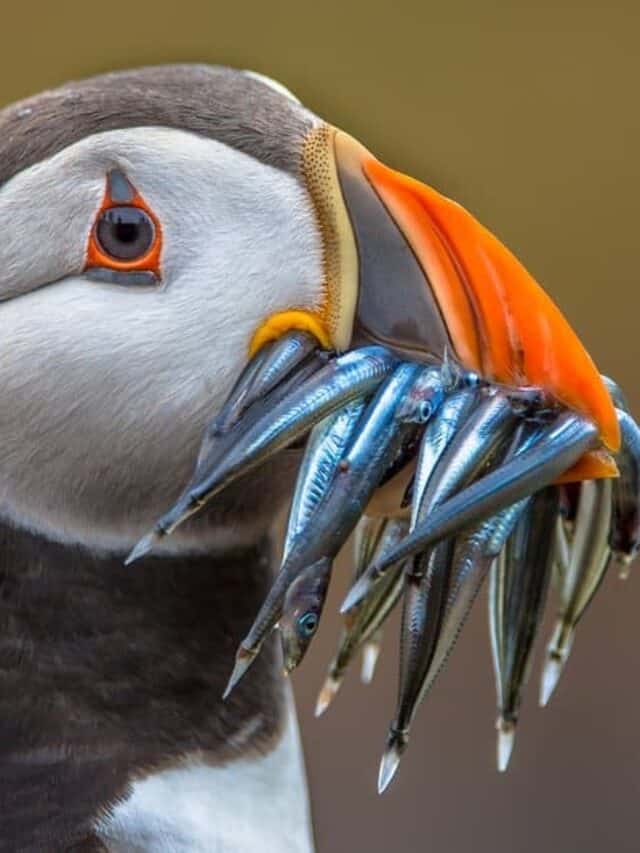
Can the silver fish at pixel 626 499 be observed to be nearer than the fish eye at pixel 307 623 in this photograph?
No

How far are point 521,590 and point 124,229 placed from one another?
0.51 meters

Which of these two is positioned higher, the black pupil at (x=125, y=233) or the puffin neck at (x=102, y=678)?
the black pupil at (x=125, y=233)

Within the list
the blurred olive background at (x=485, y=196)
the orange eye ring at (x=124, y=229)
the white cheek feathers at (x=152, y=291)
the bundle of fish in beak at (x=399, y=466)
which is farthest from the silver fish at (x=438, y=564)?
the blurred olive background at (x=485, y=196)

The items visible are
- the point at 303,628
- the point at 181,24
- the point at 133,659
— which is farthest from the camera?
the point at 181,24

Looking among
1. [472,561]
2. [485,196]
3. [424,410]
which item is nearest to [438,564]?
[472,561]

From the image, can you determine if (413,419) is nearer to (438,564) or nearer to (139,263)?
(438,564)

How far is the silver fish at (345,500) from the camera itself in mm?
1585

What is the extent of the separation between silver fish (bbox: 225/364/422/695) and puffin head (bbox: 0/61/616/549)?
0.25 feet

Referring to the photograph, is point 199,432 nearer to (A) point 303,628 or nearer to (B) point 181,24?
(A) point 303,628

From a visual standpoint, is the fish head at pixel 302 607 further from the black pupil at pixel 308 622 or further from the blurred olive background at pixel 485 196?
the blurred olive background at pixel 485 196

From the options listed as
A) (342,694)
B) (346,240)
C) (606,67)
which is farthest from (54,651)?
(606,67)

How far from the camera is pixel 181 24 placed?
16.7 ft

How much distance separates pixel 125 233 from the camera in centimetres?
171

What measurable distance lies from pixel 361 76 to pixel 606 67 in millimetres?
711
